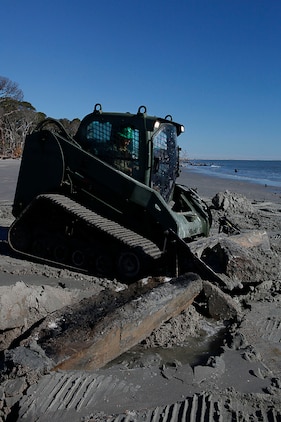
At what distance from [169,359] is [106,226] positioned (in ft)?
8.97

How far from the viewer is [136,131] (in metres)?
6.61

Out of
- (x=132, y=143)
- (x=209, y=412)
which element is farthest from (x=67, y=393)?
(x=132, y=143)

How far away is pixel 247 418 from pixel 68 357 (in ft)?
4.23

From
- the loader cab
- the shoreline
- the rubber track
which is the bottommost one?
the shoreline

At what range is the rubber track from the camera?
230 inches

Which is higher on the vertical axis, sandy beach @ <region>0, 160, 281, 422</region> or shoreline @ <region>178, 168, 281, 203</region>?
shoreline @ <region>178, 168, 281, 203</region>

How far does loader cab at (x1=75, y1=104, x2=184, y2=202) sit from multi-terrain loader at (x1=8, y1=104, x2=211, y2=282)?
0.02 metres

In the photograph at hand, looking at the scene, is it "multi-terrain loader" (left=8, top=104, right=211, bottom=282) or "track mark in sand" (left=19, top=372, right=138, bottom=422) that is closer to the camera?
"track mark in sand" (left=19, top=372, right=138, bottom=422)

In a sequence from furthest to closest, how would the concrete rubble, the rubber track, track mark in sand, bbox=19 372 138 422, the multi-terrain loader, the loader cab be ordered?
1. the loader cab
2. the multi-terrain loader
3. the rubber track
4. the concrete rubble
5. track mark in sand, bbox=19 372 138 422

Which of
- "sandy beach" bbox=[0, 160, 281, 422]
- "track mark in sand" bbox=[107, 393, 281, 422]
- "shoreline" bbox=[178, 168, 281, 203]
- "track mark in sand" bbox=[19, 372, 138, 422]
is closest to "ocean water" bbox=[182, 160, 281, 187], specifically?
"shoreline" bbox=[178, 168, 281, 203]

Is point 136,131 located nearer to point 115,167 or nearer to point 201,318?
point 115,167

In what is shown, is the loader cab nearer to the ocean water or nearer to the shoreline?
the shoreline

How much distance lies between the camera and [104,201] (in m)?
6.60

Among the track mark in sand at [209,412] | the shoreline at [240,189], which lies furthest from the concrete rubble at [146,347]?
the shoreline at [240,189]
